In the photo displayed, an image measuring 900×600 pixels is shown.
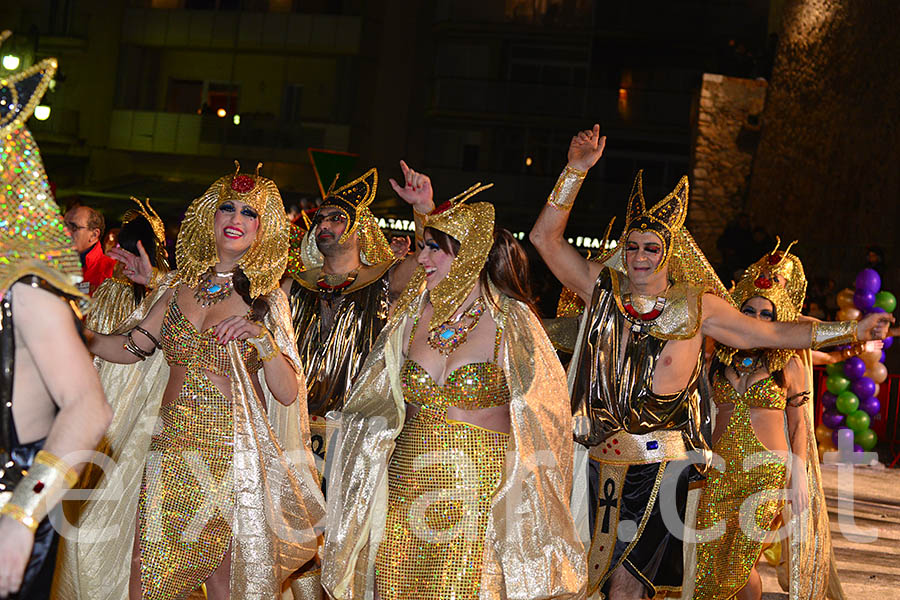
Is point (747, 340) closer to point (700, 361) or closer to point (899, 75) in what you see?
point (700, 361)

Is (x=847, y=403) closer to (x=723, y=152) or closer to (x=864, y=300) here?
(x=864, y=300)

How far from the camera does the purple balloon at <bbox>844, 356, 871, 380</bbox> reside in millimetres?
10695

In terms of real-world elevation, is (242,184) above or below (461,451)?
above

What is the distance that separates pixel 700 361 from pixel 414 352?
1771mm

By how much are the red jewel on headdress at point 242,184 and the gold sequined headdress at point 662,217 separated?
1.88 meters

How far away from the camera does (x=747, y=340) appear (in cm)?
571

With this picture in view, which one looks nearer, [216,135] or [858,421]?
[858,421]

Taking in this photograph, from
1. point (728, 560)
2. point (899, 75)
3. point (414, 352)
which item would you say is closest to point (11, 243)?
point (414, 352)

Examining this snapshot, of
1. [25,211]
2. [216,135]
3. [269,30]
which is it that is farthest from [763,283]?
[269,30]

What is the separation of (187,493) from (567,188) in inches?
91.2

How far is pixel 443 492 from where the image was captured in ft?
14.8

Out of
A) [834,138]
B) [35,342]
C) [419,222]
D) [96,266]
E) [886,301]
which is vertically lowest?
[96,266]

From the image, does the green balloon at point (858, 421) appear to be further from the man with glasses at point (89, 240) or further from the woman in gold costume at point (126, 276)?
the woman in gold costume at point (126, 276)

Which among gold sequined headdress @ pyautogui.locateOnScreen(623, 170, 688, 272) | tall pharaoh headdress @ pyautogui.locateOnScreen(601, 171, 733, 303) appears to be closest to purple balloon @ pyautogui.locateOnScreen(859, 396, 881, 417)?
tall pharaoh headdress @ pyautogui.locateOnScreen(601, 171, 733, 303)
